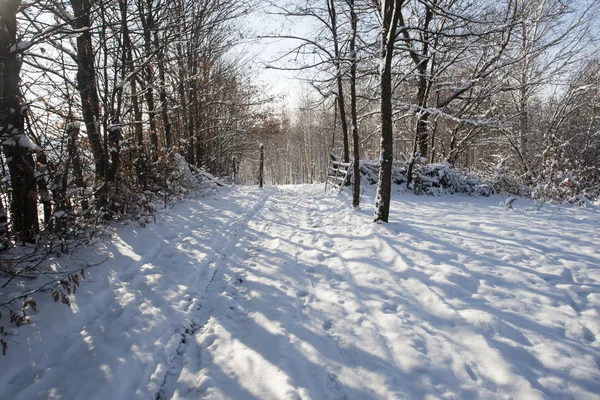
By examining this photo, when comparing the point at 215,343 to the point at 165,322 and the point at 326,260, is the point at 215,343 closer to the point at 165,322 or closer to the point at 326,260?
the point at 165,322

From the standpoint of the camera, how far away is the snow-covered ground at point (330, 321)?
2.16m

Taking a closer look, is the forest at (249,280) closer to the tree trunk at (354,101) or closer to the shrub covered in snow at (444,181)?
the tree trunk at (354,101)

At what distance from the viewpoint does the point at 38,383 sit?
211 centimetres

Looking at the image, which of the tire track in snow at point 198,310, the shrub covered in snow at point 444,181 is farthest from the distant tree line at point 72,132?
the shrub covered in snow at point 444,181

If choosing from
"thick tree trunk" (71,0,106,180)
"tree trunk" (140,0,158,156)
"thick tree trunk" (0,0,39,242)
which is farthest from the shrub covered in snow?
"thick tree trunk" (0,0,39,242)

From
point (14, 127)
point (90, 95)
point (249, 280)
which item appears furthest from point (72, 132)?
point (249, 280)

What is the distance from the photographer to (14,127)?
11.8 feet

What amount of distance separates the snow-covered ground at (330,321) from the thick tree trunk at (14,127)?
960 mm

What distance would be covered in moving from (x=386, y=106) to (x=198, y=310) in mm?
4787

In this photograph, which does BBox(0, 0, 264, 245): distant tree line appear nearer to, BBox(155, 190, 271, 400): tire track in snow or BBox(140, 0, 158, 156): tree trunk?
BBox(140, 0, 158, 156): tree trunk

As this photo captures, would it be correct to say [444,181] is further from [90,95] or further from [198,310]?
[90,95]

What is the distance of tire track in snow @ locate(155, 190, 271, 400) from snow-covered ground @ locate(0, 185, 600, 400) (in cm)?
2

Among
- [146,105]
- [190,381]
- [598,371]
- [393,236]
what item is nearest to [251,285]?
[190,381]

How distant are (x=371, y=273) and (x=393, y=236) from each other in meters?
1.40
